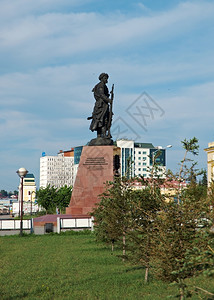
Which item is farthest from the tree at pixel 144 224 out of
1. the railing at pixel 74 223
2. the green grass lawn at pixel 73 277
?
the railing at pixel 74 223

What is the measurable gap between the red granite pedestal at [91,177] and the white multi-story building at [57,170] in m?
166

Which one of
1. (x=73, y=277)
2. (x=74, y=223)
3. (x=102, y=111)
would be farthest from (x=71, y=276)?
(x=102, y=111)

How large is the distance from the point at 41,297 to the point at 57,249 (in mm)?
7652

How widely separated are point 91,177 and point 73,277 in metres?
13.7

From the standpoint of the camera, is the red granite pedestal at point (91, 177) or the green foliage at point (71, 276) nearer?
the green foliage at point (71, 276)

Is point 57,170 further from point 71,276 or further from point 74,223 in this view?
point 71,276

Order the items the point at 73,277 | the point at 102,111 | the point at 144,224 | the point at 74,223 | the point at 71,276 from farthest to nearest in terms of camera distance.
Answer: the point at 102,111, the point at 74,223, the point at 71,276, the point at 73,277, the point at 144,224

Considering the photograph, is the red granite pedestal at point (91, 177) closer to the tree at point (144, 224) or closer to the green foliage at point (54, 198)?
the tree at point (144, 224)

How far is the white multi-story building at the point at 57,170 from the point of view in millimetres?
190250

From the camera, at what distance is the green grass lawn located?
29.1 ft

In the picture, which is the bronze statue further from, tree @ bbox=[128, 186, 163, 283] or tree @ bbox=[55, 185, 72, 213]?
tree @ bbox=[55, 185, 72, 213]

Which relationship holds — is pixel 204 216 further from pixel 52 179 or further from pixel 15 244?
pixel 52 179

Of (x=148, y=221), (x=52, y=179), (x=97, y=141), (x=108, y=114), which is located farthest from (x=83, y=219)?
(x=52, y=179)

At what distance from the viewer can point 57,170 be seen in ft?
627
